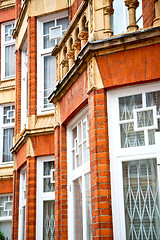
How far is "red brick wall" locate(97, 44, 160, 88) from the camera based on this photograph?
219 inches

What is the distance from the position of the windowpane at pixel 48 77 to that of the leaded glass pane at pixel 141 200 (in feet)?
18.0

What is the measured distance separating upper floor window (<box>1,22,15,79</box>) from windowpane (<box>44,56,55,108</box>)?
460 centimetres

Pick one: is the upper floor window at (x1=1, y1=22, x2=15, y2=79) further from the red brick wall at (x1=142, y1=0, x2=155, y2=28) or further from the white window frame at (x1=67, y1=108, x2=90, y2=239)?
the red brick wall at (x1=142, y1=0, x2=155, y2=28)

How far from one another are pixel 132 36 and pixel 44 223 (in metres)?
5.60

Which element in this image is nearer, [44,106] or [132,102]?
[132,102]

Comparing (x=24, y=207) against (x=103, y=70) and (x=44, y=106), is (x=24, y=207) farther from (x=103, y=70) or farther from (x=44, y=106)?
(x=103, y=70)

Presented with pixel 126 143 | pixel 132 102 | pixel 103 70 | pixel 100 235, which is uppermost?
pixel 103 70

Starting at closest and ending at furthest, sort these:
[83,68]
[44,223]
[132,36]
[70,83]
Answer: [132,36]
[83,68]
[70,83]
[44,223]

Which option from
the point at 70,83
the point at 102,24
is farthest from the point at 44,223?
the point at 102,24

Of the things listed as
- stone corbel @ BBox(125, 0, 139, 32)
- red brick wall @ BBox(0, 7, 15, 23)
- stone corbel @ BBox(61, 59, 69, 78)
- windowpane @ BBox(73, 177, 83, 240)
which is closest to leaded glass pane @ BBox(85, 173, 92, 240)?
windowpane @ BBox(73, 177, 83, 240)

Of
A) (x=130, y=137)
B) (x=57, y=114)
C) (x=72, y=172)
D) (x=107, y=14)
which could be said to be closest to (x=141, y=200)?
(x=130, y=137)

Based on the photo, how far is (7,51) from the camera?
52.4 feet

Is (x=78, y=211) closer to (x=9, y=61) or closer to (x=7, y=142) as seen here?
(x=7, y=142)

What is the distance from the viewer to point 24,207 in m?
10.9
